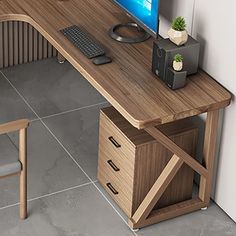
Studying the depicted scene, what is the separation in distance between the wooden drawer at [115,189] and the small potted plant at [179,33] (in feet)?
2.60

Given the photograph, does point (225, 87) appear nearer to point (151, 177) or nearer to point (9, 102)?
point (151, 177)

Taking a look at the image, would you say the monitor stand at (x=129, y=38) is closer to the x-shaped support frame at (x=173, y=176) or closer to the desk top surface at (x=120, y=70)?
the desk top surface at (x=120, y=70)

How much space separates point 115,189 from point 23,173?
533 mm

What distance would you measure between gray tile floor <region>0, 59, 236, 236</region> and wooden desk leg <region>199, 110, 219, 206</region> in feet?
0.37

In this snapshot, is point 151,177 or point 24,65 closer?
point 151,177

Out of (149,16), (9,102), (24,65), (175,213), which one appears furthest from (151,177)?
(24,65)

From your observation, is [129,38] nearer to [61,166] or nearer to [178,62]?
[178,62]

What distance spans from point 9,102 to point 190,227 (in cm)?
155

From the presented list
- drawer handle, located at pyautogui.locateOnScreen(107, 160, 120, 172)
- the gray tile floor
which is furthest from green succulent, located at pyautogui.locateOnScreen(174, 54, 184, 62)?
the gray tile floor

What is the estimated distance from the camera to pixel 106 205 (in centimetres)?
426

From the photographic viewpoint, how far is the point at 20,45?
5.37 metres

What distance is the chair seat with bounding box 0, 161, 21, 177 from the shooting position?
384 cm

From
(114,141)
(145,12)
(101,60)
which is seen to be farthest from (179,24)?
(114,141)

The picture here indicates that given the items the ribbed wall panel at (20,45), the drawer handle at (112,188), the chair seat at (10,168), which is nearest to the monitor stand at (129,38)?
the drawer handle at (112,188)
